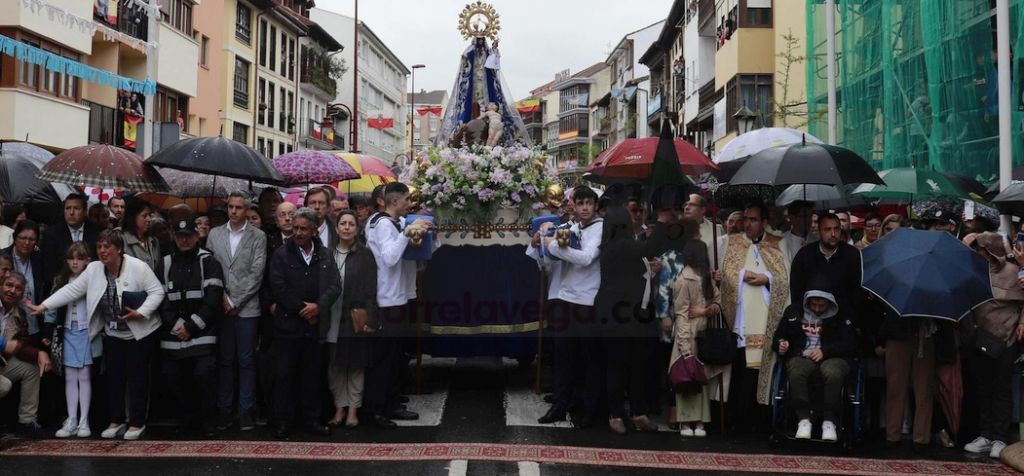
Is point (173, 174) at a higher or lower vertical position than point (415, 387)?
higher

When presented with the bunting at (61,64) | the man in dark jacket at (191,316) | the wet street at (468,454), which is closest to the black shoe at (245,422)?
the wet street at (468,454)

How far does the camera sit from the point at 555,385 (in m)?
8.70

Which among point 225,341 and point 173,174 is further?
point 173,174

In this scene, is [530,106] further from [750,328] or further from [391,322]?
[750,328]

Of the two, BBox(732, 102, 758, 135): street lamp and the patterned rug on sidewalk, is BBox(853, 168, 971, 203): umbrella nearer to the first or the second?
the patterned rug on sidewalk

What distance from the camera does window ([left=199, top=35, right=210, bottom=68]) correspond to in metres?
35.9

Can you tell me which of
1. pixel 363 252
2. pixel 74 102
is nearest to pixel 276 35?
pixel 74 102

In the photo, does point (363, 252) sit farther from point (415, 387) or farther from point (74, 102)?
point (74, 102)

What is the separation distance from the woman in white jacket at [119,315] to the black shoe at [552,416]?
130 inches

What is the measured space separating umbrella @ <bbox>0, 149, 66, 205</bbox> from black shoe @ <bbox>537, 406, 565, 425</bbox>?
552 cm

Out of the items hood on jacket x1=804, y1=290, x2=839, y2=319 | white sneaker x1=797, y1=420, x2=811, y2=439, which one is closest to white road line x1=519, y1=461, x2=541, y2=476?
white sneaker x1=797, y1=420, x2=811, y2=439

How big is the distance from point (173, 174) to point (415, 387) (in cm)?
482

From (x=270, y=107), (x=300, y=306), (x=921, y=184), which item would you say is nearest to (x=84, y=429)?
(x=300, y=306)

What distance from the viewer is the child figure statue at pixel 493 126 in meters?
11.9
